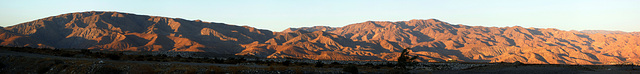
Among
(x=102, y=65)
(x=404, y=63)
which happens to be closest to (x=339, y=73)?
(x=404, y=63)

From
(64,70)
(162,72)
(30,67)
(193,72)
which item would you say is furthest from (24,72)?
(193,72)

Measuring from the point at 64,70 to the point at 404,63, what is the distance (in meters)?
22.6

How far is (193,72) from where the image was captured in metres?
26.0

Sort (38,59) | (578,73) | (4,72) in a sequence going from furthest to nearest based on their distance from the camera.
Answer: (578,73)
(38,59)
(4,72)

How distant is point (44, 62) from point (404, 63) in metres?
24.3

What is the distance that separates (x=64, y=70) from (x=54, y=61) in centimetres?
291

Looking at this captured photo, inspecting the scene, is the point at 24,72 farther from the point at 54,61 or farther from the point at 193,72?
the point at 193,72

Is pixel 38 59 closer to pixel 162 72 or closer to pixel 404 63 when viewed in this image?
pixel 162 72

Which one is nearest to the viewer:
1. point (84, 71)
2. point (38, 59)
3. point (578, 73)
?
point (84, 71)

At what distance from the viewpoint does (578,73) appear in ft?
108

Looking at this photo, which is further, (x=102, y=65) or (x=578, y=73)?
(x=578, y=73)

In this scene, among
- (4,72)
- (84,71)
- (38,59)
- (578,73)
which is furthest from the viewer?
(578,73)

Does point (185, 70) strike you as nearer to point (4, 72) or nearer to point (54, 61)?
point (54, 61)

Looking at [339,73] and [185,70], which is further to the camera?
[339,73]
